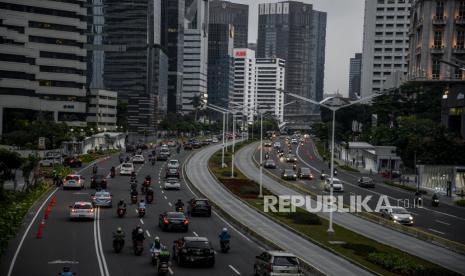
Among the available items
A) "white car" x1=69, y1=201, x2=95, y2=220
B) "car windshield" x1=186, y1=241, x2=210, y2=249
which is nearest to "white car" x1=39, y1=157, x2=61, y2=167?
"white car" x1=69, y1=201, x2=95, y2=220

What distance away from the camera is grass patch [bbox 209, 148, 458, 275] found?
95.5ft

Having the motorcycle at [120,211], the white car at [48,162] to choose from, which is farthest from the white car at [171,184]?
the white car at [48,162]

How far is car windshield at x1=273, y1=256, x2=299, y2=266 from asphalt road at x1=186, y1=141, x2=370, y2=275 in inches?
122

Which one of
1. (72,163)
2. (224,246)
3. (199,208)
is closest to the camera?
(224,246)

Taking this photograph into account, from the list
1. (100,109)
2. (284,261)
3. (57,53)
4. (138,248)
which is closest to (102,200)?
(138,248)

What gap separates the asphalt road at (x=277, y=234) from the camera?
100ft

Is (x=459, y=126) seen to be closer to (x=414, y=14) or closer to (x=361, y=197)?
(x=361, y=197)

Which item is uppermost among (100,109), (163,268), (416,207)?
(100,109)

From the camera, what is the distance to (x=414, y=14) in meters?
141

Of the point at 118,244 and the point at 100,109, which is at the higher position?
the point at 100,109

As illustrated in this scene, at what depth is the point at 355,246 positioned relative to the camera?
35.8 meters

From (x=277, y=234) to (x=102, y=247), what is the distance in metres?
11.2

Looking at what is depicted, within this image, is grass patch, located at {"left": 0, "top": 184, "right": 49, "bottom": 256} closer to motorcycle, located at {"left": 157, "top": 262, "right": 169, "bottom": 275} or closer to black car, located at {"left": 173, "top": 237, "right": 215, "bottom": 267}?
motorcycle, located at {"left": 157, "top": 262, "right": 169, "bottom": 275}

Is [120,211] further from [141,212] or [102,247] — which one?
[102,247]
